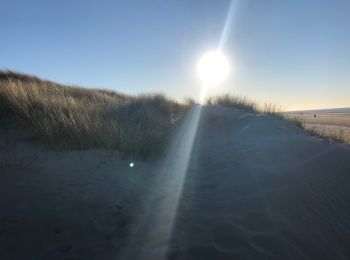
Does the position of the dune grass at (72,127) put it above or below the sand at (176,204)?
above

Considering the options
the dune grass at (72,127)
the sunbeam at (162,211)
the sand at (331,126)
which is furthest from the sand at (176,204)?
the sand at (331,126)

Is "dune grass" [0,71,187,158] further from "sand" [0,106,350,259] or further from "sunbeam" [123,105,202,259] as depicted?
"sunbeam" [123,105,202,259]

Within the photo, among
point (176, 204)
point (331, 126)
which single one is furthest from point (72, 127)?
point (331, 126)

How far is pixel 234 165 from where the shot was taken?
661 cm

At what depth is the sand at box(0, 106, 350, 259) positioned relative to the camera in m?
3.68

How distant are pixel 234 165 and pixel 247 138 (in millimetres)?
2644

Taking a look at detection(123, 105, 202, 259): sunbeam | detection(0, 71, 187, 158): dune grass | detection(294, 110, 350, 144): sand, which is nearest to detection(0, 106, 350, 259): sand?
detection(123, 105, 202, 259): sunbeam

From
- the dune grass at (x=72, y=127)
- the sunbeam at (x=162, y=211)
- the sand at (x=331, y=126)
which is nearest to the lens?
the sunbeam at (x=162, y=211)

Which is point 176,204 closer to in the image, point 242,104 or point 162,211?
point 162,211

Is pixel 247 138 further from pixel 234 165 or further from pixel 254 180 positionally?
pixel 254 180

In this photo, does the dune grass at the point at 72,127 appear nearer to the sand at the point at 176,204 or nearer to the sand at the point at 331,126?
the sand at the point at 176,204

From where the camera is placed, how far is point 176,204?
495 centimetres

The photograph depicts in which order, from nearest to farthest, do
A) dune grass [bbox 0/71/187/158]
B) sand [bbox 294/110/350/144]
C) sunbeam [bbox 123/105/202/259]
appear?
sunbeam [bbox 123/105/202/259]
dune grass [bbox 0/71/187/158]
sand [bbox 294/110/350/144]

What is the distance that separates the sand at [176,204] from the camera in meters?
3.68
